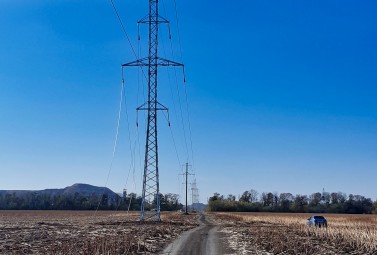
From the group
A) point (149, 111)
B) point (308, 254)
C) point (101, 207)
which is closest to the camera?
point (308, 254)

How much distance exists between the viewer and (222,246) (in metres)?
26.5

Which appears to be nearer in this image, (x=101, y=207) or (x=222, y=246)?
(x=222, y=246)

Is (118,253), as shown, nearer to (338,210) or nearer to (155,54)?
(155,54)

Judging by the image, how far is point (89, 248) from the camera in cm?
2045

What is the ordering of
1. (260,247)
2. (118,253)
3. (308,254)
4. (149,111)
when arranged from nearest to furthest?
(118,253)
(308,254)
(260,247)
(149,111)

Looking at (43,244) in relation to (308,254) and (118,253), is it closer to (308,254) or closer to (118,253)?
(118,253)

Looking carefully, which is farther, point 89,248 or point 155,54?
point 155,54

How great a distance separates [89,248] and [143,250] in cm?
331

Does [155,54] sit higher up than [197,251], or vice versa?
[155,54]

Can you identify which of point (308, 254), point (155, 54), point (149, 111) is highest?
point (155, 54)

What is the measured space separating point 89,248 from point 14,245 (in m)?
4.89

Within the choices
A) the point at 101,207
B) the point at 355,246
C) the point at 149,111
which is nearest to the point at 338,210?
the point at 101,207

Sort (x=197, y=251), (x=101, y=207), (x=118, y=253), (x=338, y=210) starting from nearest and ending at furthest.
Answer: (x=118, y=253), (x=197, y=251), (x=338, y=210), (x=101, y=207)

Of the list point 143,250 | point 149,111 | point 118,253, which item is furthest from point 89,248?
point 149,111
